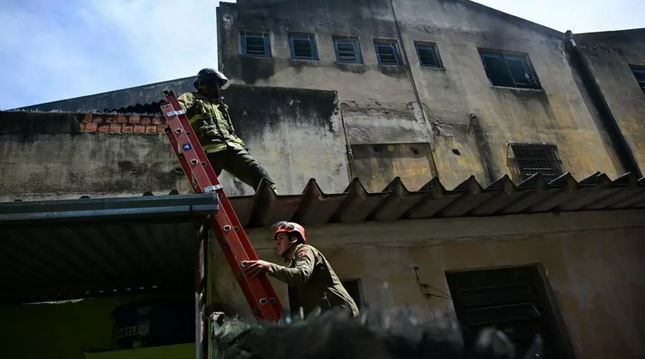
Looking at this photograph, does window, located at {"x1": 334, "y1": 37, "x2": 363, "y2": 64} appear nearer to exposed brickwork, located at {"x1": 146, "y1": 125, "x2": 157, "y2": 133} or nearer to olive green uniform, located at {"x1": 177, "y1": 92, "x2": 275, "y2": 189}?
exposed brickwork, located at {"x1": 146, "y1": 125, "x2": 157, "y2": 133}

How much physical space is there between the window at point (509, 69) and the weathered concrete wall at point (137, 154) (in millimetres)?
6414

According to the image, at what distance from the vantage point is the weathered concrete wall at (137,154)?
7.65 metres

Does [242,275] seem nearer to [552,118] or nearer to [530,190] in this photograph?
[530,190]

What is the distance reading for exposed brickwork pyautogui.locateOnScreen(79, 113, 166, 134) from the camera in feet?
27.2

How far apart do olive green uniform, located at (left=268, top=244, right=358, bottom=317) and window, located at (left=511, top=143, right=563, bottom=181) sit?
32.2ft

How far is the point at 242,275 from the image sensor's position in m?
3.05

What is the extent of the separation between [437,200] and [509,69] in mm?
10406

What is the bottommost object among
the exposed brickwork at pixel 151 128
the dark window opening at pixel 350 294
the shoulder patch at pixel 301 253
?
the shoulder patch at pixel 301 253

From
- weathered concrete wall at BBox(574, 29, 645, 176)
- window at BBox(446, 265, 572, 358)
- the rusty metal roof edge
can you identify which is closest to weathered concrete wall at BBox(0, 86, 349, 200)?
window at BBox(446, 265, 572, 358)

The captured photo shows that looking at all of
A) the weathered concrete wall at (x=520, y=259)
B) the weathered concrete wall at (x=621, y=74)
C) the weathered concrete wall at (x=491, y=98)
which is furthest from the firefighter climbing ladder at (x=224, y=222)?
the weathered concrete wall at (x=621, y=74)

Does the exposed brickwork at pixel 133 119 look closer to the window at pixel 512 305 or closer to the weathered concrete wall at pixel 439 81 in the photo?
the weathered concrete wall at pixel 439 81

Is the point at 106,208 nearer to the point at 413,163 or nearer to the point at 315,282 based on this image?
the point at 315,282

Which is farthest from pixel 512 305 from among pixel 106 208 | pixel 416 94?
pixel 416 94

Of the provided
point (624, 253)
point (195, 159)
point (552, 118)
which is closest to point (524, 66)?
point (552, 118)
